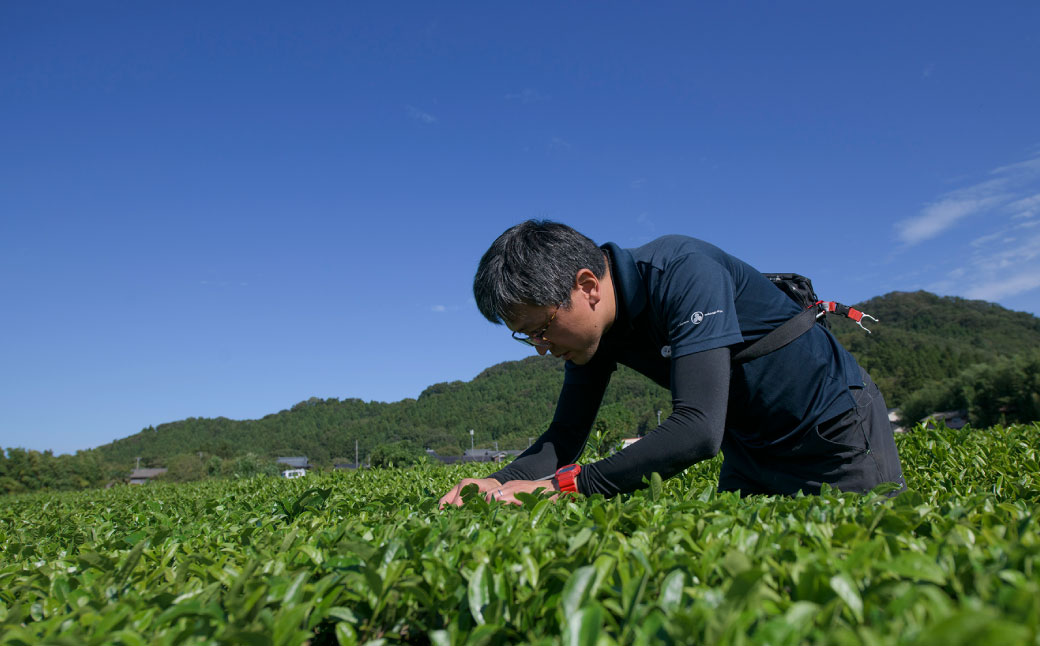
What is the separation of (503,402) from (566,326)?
339ft

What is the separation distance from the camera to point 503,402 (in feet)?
345

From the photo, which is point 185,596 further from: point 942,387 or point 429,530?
point 942,387

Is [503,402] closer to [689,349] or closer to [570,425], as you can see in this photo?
[570,425]

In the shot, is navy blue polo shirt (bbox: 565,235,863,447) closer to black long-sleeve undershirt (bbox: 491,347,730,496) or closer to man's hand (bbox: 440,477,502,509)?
black long-sleeve undershirt (bbox: 491,347,730,496)

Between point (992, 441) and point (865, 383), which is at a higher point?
point (865, 383)

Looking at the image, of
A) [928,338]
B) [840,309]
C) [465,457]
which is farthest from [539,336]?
[928,338]

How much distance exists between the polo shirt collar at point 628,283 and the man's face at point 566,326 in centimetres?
15

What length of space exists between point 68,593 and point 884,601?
1.73 meters

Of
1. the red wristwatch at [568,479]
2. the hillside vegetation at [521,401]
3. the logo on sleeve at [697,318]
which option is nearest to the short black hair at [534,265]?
the logo on sleeve at [697,318]

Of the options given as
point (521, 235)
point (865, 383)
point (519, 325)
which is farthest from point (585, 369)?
point (865, 383)

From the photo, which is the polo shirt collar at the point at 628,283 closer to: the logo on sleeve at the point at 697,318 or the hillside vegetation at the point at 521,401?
the logo on sleeve at the point at 697,318

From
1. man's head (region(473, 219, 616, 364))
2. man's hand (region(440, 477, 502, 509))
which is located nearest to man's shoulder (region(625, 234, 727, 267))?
man's head (region(473, 219, 616, 364))

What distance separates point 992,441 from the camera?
5.20 meters

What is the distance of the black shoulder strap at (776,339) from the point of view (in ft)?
8.39
